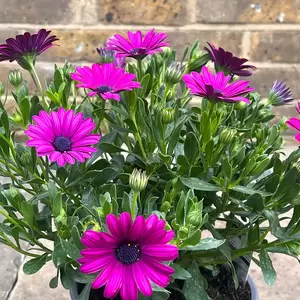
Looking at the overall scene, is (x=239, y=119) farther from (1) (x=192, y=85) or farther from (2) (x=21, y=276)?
(2) (x=21, y=276)

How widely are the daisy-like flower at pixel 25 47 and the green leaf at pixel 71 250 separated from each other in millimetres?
201

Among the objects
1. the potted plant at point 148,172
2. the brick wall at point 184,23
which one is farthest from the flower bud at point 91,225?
the brick wall at point 184,23

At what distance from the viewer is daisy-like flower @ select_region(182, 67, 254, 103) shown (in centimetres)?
40

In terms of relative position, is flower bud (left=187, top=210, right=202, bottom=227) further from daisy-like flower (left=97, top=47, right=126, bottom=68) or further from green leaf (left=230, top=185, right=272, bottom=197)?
daisy-like flower (left=97, top=47, right=126, bottom=68)

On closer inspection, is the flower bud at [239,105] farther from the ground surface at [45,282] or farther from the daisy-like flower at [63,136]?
the ground surface at [45,282]

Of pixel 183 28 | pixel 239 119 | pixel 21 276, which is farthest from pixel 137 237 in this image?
pixel 183 28

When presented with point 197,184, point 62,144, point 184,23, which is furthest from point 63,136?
point 184,23

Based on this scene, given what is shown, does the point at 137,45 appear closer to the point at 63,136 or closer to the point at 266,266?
the point at 63,136

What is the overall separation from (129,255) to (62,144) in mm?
114

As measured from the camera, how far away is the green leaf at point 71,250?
0.39 m

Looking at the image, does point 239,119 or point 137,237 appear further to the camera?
point 239,119

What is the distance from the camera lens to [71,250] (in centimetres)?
39

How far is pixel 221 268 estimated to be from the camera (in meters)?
0.57

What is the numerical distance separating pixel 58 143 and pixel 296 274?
1.77 feet
